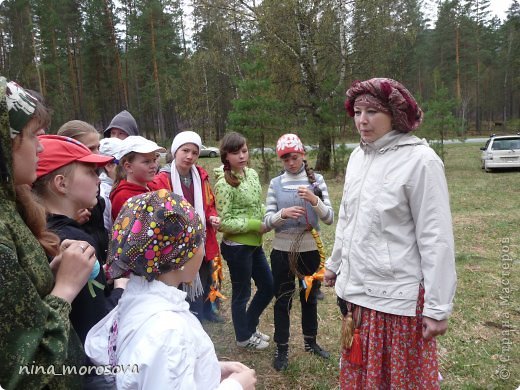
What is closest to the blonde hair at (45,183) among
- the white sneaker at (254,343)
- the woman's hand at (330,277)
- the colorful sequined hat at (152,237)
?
the colorful sequined hat at (152,237)

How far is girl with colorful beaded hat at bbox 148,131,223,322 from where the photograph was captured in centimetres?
301

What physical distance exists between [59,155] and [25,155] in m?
0.50

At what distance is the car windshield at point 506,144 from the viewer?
13.8 metres

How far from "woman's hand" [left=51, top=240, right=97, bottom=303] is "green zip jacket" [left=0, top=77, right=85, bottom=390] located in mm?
33

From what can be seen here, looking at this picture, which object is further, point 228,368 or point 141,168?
point 141,168

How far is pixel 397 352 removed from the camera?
188 cm

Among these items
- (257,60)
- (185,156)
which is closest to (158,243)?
(185,156)

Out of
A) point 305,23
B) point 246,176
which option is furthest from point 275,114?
point 246,176

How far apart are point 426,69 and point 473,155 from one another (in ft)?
62.1

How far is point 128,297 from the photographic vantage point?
1.28 metres

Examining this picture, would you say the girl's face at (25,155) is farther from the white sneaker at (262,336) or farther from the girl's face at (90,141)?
the white sneaker at (262,336)

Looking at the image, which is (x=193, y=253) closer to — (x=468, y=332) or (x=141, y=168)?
Answer: (x=141, y=168)

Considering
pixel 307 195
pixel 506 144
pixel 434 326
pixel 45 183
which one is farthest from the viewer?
pixel 506 144

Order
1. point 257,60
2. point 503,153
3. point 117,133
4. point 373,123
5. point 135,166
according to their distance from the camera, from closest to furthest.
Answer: point 373,123 < point 135,166 < point 117,133 < point 257,60 < point 503,153
